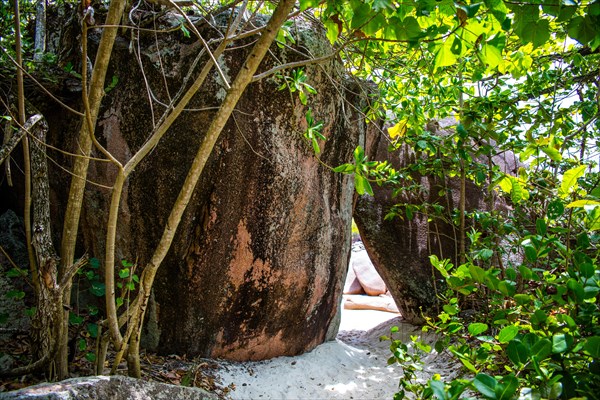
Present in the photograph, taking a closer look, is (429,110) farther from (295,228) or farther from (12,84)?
(12,84)

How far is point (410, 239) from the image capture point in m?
4.92

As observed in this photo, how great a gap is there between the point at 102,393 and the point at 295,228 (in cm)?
206

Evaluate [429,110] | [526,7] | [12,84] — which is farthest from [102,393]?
[429,110]

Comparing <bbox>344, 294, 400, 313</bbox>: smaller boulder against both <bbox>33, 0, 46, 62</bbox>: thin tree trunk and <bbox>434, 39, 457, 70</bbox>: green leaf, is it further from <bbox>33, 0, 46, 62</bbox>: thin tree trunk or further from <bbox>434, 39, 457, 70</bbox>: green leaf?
<bbox>434, 39, 457, 70</bbox>: green leaf

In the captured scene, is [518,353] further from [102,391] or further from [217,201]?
[217,201]

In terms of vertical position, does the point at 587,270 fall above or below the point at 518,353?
above

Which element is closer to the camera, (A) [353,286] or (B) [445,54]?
(B) [445,54]

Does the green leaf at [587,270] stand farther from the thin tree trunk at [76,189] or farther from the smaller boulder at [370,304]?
the smaller boulder at [370,304]

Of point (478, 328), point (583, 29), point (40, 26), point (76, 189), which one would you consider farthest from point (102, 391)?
point (40, 26)

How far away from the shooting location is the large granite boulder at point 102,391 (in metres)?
1.55

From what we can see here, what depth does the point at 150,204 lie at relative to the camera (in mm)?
3111

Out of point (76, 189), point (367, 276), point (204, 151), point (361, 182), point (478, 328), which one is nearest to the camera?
point (478, 328)

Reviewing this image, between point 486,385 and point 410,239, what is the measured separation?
14.3ft

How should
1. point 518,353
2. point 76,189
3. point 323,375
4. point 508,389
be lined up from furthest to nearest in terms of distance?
1. point 323,375
2. point 76,189
3. point 518,353
4. point 508,389
